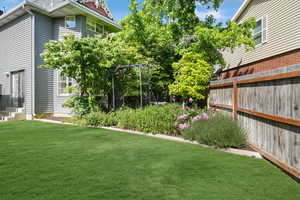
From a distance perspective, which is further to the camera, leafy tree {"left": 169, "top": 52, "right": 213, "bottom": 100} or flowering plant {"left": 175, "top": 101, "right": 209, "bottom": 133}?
leafy tree {"left": 169, "top": 52, "right": 213, "bottom": 100}

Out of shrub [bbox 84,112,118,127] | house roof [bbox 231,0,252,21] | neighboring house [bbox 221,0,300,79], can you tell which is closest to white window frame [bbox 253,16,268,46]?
neighboring house [bbox 221,0,300,79]

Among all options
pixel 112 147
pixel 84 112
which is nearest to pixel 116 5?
pixel 84 112

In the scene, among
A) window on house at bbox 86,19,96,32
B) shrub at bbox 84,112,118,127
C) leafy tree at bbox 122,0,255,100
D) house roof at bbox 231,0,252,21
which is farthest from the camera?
window on house at bbox 86,19,96,32

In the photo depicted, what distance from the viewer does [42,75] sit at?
1144 cm

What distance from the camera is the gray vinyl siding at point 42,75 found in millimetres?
11156

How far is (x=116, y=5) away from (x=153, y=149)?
1766 cm

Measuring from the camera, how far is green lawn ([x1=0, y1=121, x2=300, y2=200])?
2.52 meters

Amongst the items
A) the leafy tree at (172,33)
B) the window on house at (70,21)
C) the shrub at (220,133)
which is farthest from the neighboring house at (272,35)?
the window on house at (70,21)

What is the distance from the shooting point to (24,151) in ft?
14.6

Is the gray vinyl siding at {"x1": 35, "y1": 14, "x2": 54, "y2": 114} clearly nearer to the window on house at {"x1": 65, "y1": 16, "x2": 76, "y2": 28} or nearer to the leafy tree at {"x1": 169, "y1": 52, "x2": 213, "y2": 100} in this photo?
the window on house at {"x1": 65, "y1": 16, "x2": 76, "y2": 28}

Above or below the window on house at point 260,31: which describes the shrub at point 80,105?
below

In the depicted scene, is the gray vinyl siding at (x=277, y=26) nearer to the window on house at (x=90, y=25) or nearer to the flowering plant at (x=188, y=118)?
the flowering plant at (x=188, y=118)

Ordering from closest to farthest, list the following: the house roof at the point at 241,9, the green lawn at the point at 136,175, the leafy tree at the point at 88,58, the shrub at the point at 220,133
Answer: the green lawn at the point at 136,175, the shrub at the point at 220,133, the leafy tree at the point at 88,58, the house roof at the point at 241,9

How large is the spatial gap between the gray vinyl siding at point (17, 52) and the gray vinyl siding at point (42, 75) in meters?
0.37
